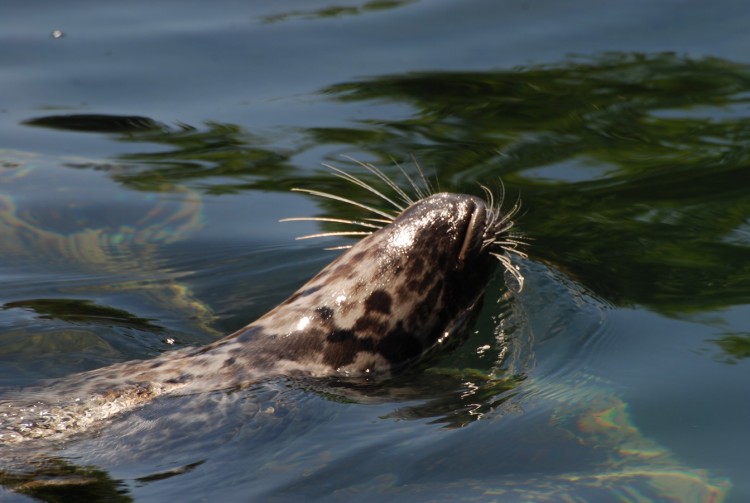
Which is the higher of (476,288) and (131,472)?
(476,288)

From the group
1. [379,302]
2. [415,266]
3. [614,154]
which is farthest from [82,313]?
[614,154]

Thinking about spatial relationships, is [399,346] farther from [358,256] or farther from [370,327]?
[358,256]

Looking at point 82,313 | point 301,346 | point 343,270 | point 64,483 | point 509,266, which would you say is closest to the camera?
point 64,483

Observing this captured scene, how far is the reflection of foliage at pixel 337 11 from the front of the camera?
462 inches

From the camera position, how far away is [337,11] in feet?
38.9

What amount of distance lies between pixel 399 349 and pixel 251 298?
1.43m

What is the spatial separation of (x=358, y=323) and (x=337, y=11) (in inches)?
246

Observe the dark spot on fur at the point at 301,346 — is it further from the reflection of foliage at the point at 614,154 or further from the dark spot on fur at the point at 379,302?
the reflection of foliage at the point at 614,154

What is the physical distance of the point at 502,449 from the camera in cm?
520

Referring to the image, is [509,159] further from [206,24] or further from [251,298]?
[206,24]

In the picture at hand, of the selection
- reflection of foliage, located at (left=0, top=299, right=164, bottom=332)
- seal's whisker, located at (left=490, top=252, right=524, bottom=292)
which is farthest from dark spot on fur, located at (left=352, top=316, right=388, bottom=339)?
reflection of foliage, located at (left=0, top=299, right=164, bottom=332)

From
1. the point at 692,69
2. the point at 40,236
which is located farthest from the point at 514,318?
the point at 692,69

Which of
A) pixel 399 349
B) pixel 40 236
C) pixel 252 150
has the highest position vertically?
pixel 252 150

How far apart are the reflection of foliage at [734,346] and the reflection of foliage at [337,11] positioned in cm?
627
